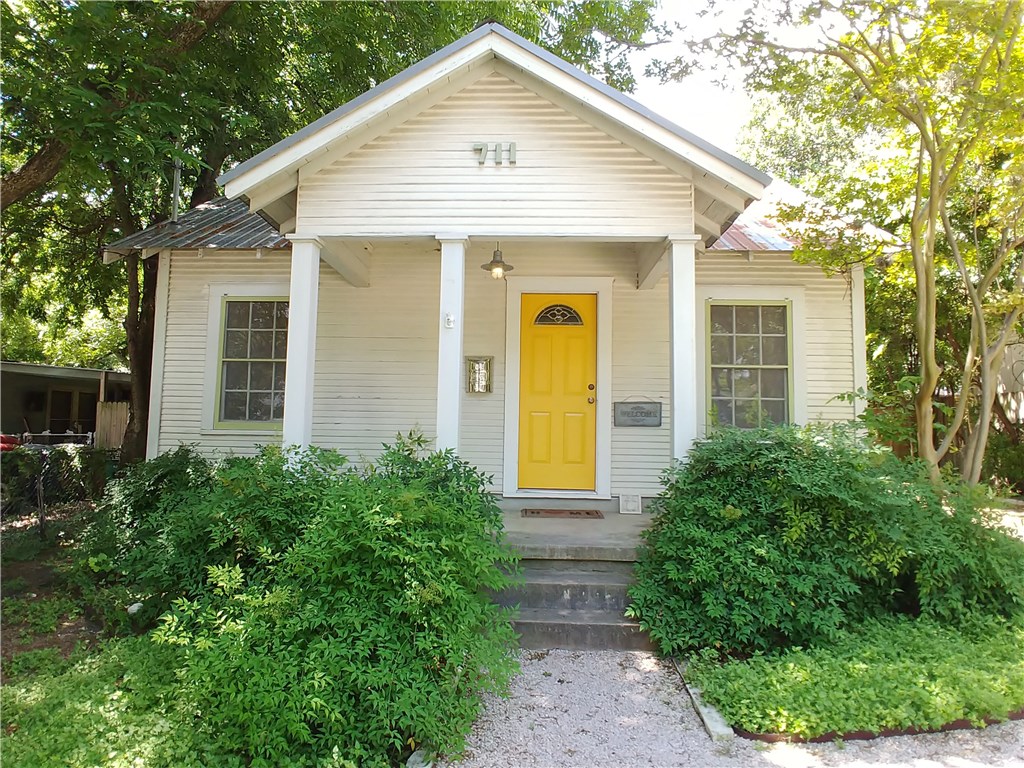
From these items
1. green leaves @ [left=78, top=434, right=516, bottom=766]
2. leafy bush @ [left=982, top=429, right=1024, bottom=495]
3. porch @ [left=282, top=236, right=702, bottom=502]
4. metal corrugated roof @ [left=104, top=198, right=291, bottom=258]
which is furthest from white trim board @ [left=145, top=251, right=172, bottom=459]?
leafy bush @ [left=982, top=429, right=1024, bottom=495]

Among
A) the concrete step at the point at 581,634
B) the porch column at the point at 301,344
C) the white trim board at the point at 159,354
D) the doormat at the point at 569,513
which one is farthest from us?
the white trim board at the point at 159,354

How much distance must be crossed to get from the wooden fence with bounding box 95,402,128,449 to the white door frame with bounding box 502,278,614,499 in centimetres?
1274

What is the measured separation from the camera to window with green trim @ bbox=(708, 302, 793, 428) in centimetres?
629

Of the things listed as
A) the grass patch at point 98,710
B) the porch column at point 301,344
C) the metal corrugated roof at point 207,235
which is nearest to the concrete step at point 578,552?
the porch column at point 301,344

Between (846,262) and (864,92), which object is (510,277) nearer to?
(846,262)

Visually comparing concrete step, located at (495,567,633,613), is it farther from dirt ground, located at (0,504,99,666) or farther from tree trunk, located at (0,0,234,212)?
tree trunk, located at (0,0,234,212)

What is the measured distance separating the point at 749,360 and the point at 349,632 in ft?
16.8

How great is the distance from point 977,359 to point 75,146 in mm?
8825

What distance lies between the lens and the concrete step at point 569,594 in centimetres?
400

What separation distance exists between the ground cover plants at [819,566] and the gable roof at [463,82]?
7.03ft

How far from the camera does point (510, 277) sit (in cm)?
638

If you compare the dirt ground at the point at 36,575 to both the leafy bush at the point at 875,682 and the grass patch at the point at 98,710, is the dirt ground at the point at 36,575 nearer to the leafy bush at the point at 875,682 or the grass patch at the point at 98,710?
the grass patch at the point at 98,710

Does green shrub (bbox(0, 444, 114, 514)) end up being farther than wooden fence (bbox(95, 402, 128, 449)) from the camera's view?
No

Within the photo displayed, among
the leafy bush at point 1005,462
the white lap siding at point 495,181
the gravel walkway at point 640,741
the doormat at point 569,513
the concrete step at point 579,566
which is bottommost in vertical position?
the gravel walkway at point 640,741
